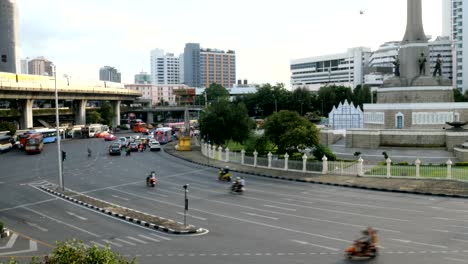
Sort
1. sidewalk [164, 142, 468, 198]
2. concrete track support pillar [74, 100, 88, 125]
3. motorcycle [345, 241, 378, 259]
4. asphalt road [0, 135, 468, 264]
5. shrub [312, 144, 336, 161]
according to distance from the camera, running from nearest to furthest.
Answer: motorcycle [345, 241, 378, 259], asphalt road [0, 135, 468, 264], sidewalk [164, 142, 468, 198], shrub [312, 144, 336, 161], concrete track support pillar [74, 100, 88, 125]

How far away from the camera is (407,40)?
55.8m

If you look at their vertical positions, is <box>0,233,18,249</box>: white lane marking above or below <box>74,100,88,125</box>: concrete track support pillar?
below

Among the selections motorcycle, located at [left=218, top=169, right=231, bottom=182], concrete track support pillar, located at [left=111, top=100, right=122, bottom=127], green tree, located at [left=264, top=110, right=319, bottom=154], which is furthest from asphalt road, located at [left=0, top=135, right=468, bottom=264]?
concrete track support pillar, located at [left=111, top=100, right=122, bottom=127]

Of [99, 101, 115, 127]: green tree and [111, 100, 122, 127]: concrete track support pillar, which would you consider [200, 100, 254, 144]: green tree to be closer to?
[99, 101, 115, 127]: green tree

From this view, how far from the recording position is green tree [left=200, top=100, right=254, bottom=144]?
183 feet

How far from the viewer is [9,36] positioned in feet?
329

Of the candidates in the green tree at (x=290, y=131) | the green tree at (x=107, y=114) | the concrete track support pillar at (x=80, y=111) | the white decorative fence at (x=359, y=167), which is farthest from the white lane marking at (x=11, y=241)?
the green tree at (x=107, y=114)

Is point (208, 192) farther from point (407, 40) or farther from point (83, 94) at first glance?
point (83, 94)

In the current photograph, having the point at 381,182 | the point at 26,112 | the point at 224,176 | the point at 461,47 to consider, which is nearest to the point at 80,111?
the point at 26,112

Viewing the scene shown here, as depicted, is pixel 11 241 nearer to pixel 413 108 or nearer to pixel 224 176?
pixel 224 176

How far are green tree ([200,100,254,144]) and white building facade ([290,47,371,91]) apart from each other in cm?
9822

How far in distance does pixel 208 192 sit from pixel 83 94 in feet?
231

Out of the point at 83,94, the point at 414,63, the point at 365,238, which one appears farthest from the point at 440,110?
the point at 83,94

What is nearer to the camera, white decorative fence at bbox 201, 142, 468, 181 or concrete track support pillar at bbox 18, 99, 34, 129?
white decorative fence at bbox 201, 142, 468, 181
